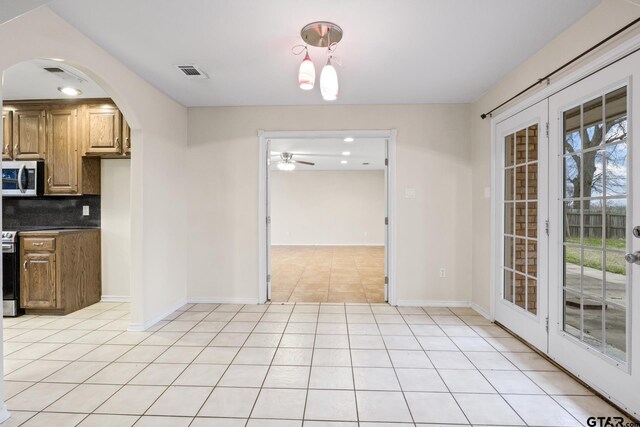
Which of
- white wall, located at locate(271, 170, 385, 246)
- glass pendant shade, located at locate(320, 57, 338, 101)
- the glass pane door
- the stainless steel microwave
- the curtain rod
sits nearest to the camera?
the curtain rod

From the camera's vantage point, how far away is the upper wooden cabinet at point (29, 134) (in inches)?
149

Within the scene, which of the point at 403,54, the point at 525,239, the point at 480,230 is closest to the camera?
the point at 403,54

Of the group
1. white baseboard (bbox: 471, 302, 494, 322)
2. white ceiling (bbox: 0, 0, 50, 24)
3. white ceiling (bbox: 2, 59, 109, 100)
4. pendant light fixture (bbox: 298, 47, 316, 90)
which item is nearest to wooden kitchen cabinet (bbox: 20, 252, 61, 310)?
white ceiling (bbox: 2, 59, 109, 100)

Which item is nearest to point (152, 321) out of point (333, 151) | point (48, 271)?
point (48, 271)

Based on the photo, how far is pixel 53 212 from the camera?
412 centimetres

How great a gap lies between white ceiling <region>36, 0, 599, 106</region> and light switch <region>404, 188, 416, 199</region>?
3.72 feet

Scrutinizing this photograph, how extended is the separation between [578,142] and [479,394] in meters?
1.84

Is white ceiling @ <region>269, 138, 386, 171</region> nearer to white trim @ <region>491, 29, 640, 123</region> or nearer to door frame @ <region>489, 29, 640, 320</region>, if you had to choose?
door frame @ <region>489, 29, 640, 320</region>

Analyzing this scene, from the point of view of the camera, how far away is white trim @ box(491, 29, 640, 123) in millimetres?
1834

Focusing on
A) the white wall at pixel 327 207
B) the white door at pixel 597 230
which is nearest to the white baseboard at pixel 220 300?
the white door at pixel 597 230

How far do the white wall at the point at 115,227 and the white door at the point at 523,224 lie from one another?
14.3ft

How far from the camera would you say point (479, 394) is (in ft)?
6.86

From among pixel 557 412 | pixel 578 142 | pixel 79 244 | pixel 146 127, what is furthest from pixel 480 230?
pixel 79 244

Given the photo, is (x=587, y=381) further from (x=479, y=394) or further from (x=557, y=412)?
(x=479, y=394)
